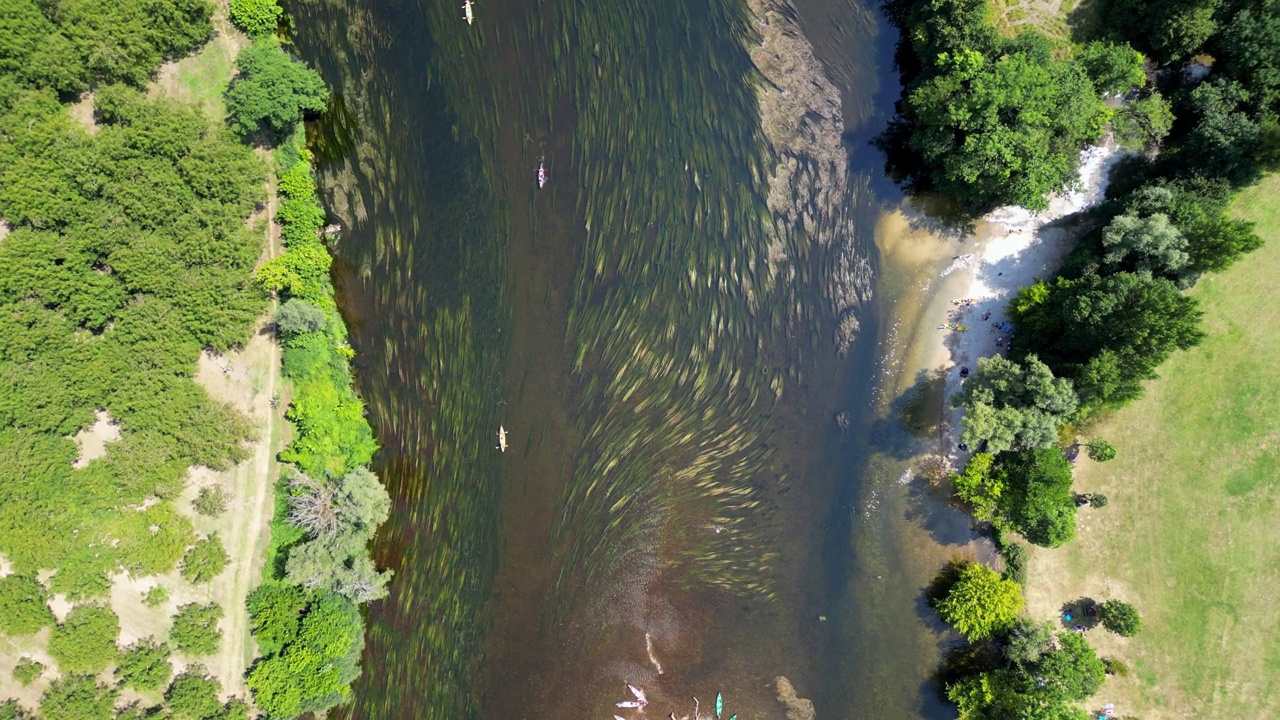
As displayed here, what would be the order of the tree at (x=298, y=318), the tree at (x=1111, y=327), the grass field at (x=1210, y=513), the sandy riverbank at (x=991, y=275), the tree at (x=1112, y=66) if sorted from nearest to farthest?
the tree at (x=1111, y=327) < the tree at (x=1112, y=66) < the tree at (x=298, y=318) < the grass field at (x=1210, y=513) < the sandy riverbank at (x=991, y=275)

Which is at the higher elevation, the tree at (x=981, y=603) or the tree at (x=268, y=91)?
the tree at (x=268, y=91)

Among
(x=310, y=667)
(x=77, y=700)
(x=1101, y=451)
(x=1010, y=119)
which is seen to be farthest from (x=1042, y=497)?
(x=77, y=700)

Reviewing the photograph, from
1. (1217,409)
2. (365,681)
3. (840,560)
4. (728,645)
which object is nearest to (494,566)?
(365,681)

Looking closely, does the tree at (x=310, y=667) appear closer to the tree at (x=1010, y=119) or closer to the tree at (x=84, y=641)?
the tree at (x=84, y=641)

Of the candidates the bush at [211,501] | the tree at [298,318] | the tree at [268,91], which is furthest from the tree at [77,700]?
the tree at [268,91]

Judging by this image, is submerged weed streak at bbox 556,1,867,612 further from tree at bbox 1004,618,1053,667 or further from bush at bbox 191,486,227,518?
bush at bbox 191,486,227,518

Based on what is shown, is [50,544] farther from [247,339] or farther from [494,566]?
[494,566]
